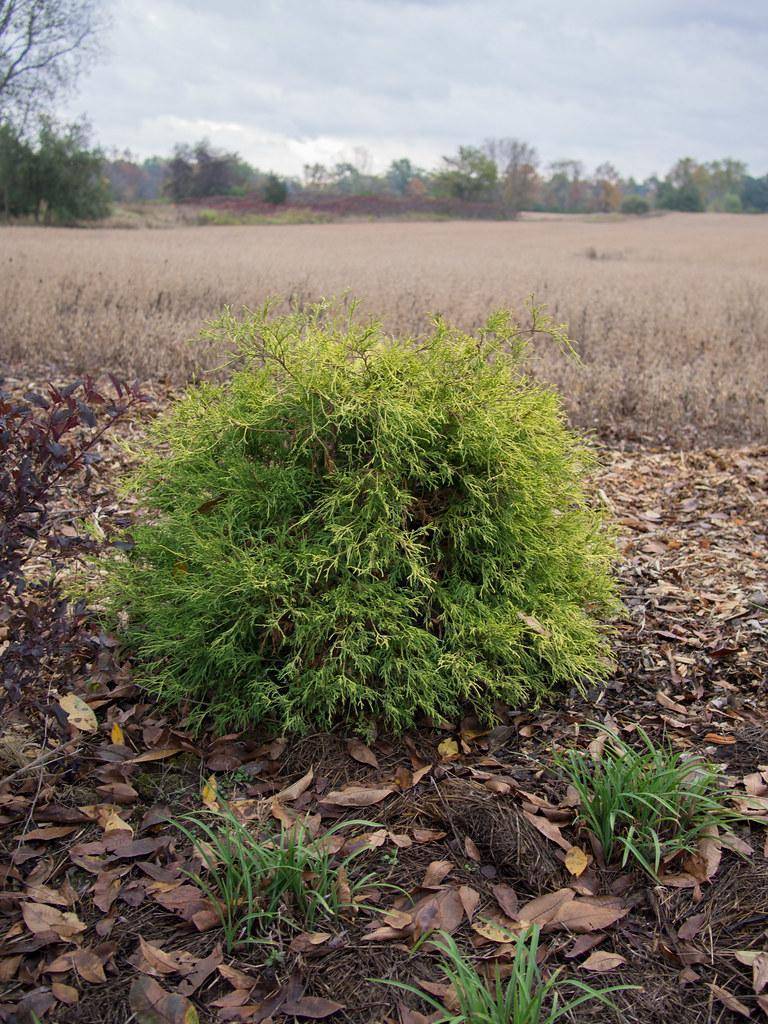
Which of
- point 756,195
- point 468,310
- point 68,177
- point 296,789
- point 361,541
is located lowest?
point 296,789

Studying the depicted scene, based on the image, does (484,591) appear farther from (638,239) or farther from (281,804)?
(638,239)

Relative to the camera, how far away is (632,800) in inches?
90.9

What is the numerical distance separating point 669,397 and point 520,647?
5.50m

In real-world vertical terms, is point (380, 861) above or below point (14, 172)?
below

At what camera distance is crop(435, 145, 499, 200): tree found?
53.8m

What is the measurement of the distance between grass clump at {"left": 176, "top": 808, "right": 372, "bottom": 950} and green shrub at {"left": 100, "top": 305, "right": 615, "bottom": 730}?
1.75 feet

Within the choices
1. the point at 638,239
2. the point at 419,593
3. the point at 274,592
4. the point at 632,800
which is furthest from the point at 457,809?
the point at 638,239

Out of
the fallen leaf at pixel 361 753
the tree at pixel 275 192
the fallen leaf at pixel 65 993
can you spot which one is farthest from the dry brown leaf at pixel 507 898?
the tree at pixel 275 192

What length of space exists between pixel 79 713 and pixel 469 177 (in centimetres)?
5642

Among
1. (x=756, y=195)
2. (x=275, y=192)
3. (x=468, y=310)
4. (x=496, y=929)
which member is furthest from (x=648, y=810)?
(x=756, y=195)

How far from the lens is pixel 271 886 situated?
2.08 metres

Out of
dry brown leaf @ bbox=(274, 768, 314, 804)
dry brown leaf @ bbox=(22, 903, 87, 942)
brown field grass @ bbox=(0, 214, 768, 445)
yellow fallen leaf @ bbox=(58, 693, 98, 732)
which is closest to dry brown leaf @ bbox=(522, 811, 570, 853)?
dry brown leaf @ bbox=(274, 768, 314, 804)

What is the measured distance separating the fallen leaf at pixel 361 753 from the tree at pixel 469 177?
55386 millimetres

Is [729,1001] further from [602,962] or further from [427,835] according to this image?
[427,835]
